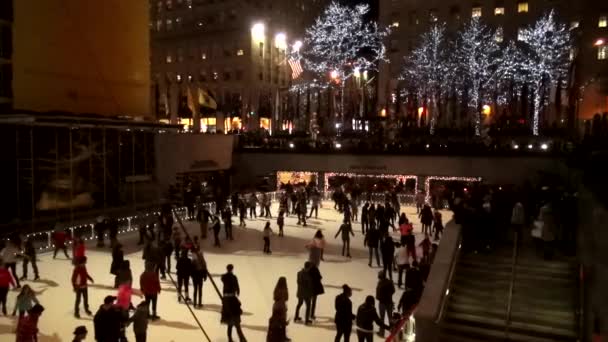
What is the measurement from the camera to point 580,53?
40.5 m

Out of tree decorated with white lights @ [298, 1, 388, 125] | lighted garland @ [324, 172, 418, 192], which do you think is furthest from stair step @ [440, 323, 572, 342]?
tree decorated with white lights @ [298, 1, 388, 125]

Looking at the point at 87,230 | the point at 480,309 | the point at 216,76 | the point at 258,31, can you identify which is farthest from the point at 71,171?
the point at 258,31

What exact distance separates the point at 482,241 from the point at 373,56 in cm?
5073

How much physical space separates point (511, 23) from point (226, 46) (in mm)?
30863

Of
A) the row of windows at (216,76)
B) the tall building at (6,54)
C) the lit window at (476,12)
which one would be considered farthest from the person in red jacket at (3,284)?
the row of windows at (216,76)

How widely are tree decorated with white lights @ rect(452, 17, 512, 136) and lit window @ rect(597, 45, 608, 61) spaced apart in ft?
25.7

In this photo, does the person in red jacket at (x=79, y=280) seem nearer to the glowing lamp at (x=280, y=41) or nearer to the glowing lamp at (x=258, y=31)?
the glowing lamp at (x=258, y=31)

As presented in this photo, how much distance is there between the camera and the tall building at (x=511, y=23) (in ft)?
117

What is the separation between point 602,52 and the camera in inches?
1516

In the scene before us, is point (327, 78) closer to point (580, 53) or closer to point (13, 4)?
point (580, 53)

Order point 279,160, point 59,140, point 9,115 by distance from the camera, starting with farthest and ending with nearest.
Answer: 1. point 279,160
2. point 59,140
3. point 9,115

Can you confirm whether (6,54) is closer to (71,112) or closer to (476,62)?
(71,112)

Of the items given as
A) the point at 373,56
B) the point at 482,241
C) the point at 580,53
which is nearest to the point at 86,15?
the point at 482,241

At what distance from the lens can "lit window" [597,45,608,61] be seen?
38250 mm
